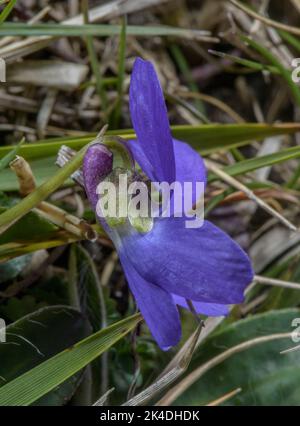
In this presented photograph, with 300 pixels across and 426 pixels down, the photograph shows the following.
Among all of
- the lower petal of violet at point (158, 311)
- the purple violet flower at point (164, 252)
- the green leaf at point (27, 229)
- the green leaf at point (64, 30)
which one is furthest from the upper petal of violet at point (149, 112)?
the green leaf at point (64, 30)

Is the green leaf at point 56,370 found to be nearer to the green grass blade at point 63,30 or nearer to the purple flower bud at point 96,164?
the purple flower bud at point 96,164

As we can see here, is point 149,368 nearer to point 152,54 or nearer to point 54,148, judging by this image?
point 54,148

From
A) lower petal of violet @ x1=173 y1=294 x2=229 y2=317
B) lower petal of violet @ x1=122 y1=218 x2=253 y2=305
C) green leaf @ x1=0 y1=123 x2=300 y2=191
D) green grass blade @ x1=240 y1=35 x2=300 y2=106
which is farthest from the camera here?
green grass blade @ x1=240 y1=35 x2=300 y2=106

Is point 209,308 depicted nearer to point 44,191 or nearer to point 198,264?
point 198,264

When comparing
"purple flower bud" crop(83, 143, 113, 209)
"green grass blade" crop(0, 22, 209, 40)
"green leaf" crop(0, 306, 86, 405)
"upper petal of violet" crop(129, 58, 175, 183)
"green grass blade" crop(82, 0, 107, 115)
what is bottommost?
"green leaf" crop(0, 306, 86, 405)

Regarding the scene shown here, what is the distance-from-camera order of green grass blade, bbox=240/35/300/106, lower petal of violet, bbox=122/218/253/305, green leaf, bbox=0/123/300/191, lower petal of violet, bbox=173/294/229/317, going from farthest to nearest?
green grass blade, bbox=240/35/300/106 → green leaf, bbox=0/123/300/191 → lower petal of violet, bbox=173/294/229/317 → lower petal of violet, bbox=122/218/253/305

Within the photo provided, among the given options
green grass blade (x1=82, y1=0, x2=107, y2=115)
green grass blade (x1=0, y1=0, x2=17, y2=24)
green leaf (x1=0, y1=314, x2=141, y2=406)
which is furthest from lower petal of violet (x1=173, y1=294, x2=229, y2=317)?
green grass blade (x1=82, y1=0, x2=107, y2=115)

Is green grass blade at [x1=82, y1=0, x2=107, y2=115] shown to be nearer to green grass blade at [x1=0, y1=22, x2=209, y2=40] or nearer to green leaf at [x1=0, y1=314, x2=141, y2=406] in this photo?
green grass blade at [x1=0, y1=22, x2=209, y2=40]
